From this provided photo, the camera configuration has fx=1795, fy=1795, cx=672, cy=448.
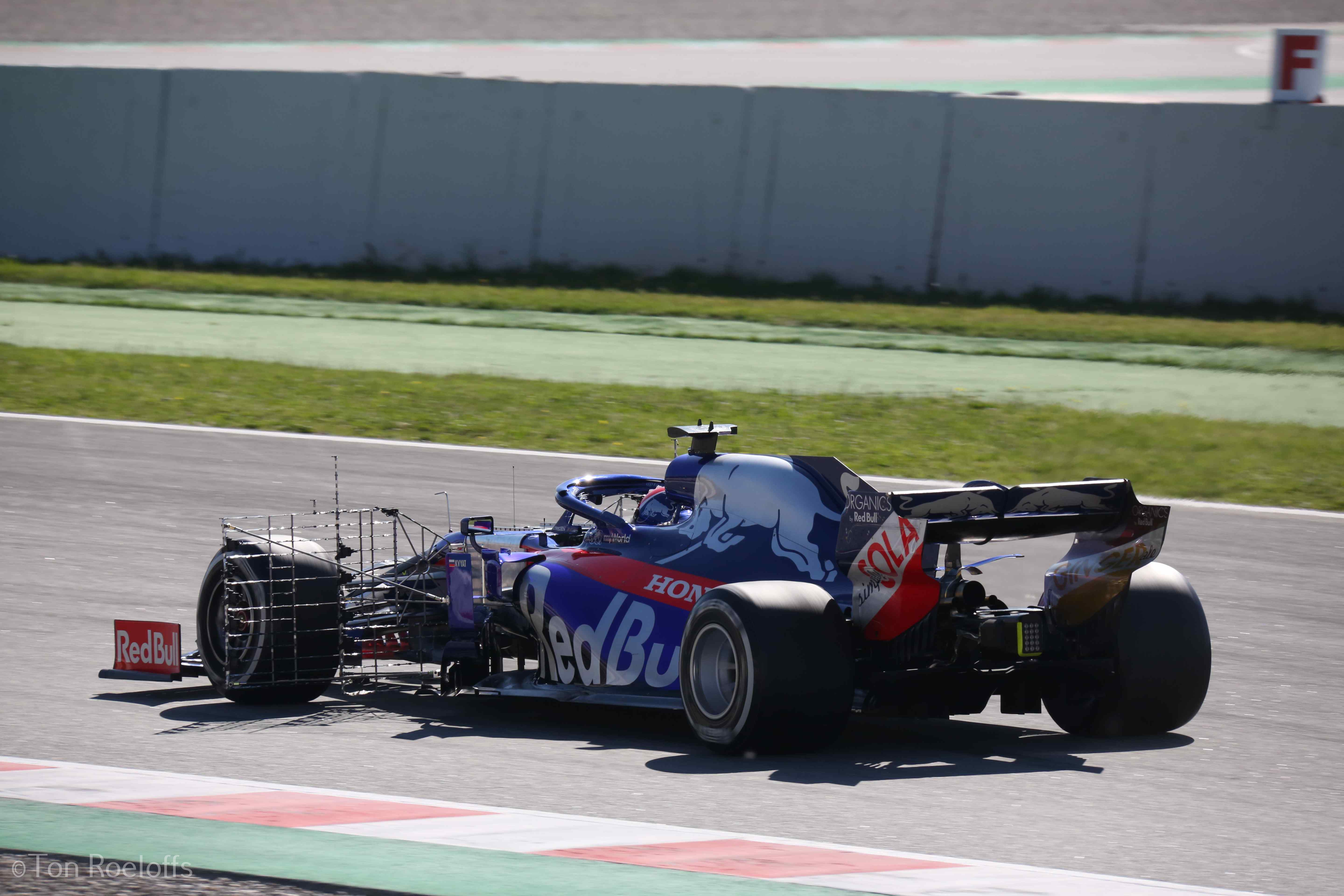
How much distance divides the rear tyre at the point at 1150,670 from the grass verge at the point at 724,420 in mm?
6573

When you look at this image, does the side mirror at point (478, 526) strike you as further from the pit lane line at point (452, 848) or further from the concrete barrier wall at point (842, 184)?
the concrete barrier wall at point (842, 184)

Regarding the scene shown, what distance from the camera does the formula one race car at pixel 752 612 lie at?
259 inches

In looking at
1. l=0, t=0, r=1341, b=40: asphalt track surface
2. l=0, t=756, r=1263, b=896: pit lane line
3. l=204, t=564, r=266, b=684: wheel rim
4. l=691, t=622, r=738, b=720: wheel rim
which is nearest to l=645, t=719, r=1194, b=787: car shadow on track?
l=691, t=622, r=738, b=720: wheel rim

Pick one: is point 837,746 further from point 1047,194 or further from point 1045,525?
point 1047,194

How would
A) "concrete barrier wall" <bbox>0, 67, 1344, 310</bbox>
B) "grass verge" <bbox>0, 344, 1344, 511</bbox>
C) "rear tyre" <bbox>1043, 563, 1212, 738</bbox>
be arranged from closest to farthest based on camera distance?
"rear tyre" <bbox>1043, 563, 1212, 738</bbox> → "grass verge" <bbox>0, 344, 1344, 511</bbox> → "concrete barrier wall" <bbox>0, 67, 1344, 310</bbox>

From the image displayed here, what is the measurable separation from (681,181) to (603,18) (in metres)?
20.0

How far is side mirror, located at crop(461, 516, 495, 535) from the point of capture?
836 cm

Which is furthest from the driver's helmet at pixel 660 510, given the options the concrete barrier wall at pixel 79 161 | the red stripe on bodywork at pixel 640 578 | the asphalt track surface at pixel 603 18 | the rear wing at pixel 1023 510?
Answer: the asphalt track surface at pixel 603 18

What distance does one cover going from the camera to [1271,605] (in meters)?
10.3

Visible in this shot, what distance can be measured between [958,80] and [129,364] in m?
19.3

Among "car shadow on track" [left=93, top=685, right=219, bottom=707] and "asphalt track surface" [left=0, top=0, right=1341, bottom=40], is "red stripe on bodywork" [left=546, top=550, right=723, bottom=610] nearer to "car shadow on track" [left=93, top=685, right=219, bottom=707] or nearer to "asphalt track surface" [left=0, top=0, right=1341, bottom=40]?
"car shadow on track" [left=93, top=685, right=219, bottom=707]

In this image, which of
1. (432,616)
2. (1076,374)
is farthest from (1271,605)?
(1076,374)

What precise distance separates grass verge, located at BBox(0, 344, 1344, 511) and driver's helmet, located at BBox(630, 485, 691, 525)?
6.31 m

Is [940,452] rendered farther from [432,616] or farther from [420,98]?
[420,98]
